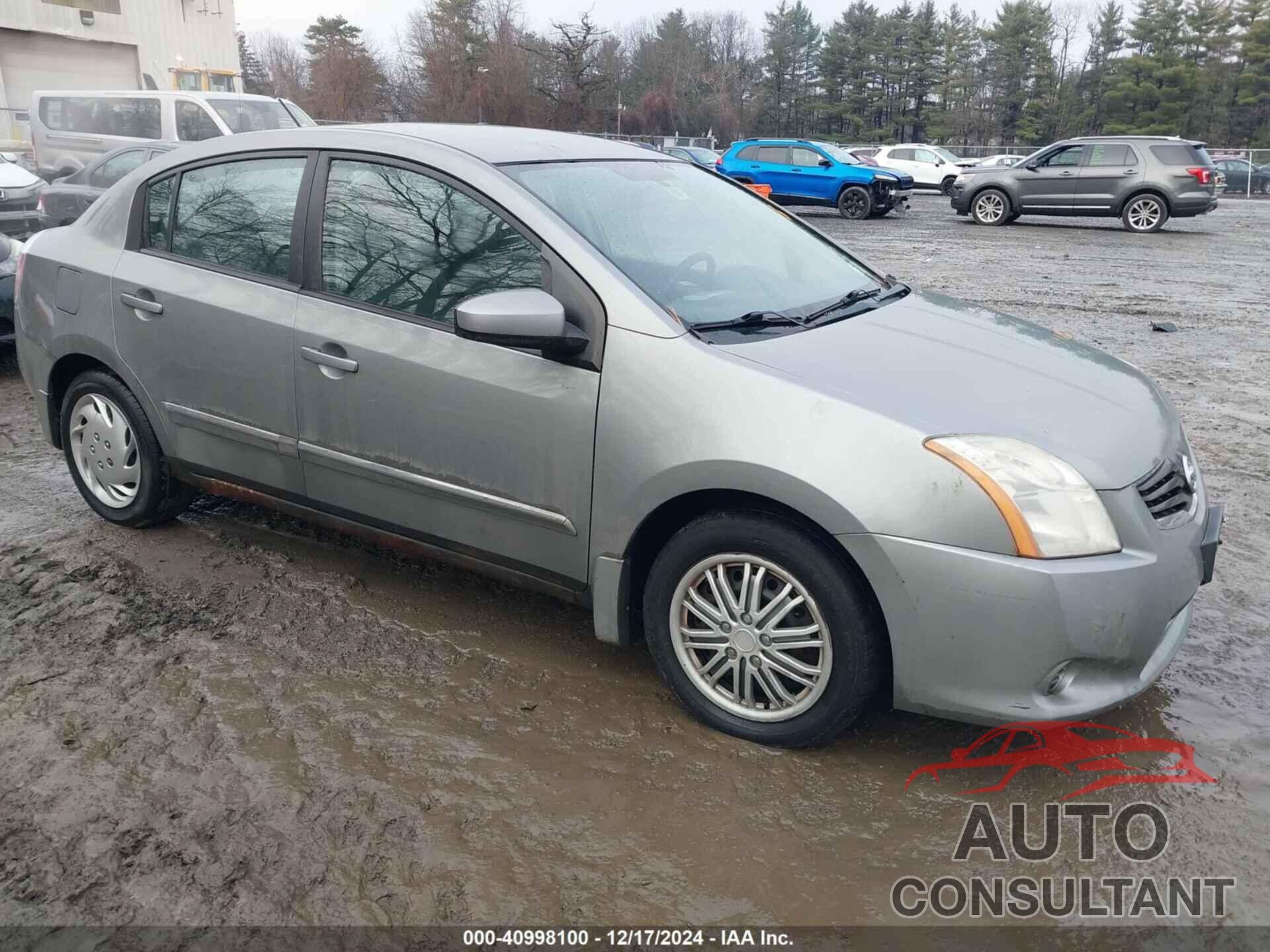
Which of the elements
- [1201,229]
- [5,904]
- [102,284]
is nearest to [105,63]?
[1201,229]

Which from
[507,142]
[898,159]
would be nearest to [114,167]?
[507,142]

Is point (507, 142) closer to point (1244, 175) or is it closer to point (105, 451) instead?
point (105, 451)

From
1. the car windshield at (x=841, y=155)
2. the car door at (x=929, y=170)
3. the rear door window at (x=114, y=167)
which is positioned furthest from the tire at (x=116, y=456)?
the car door at (x=929, y=170)

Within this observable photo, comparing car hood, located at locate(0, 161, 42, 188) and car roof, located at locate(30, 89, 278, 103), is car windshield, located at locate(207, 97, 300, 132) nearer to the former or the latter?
car roof, located at locate(30, 89, 278, 103)

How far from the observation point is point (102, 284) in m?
4.03

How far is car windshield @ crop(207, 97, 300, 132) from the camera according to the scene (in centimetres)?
1387

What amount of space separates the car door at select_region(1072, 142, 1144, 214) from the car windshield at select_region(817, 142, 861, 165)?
473cm

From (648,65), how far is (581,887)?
279 ft

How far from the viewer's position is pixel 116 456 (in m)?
4.26

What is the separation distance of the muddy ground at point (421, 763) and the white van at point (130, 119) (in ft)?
35.6

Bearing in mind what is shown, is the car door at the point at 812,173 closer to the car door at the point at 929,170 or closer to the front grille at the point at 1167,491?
the car door at the point at 929,170

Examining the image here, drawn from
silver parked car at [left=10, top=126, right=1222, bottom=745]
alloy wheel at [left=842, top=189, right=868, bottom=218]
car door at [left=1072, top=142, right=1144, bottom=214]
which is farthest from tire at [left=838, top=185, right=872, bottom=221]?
silver parked car at [left=10, top=126, right=1222, bottom=745]

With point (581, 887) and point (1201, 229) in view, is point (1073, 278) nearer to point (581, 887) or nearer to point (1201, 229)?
point (1201, 229)

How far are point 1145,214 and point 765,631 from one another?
19051 millimetres
